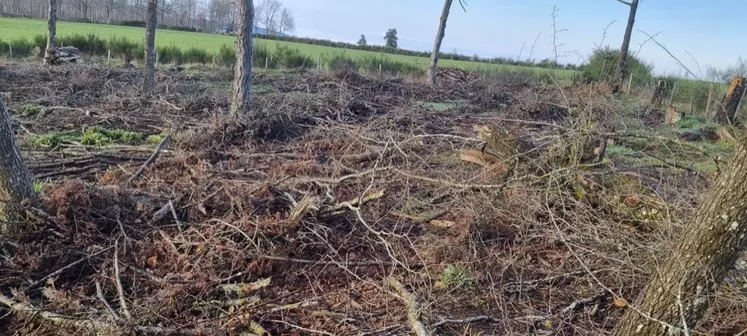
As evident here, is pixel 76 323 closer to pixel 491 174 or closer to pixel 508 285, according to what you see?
pixel 508 285

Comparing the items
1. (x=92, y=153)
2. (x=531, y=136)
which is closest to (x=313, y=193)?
(x=531, y=136)

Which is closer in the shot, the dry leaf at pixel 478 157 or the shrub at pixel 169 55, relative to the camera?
the dry leaf at pixel 478 157

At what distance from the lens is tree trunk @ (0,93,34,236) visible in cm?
394

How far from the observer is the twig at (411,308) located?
325 centimetres

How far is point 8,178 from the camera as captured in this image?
400 centimetres

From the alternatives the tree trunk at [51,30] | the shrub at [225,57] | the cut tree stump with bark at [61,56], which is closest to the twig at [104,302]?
the tree trunk at [51,30]

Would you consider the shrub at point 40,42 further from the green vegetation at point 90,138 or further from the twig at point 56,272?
the twig at point 56,272

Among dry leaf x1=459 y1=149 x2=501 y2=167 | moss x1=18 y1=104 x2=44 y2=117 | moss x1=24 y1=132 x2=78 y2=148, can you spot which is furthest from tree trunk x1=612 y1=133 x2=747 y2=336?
moss x1=18 y1=104 x2=44 y2=117

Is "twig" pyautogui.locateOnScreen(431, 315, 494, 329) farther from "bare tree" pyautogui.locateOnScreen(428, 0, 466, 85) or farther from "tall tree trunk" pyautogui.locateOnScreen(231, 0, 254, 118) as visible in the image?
"bare tree" pyautogui.locateOnScreen(428, 0, 466, 85)

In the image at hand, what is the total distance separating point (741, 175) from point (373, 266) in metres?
2.77

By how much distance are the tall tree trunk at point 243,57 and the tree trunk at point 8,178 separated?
4.98 metres

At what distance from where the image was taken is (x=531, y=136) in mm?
6547

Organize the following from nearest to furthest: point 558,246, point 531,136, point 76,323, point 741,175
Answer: point 741,175 → point 76,323 → point 558,246 → point 531,136

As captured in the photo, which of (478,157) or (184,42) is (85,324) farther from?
(184,42)
